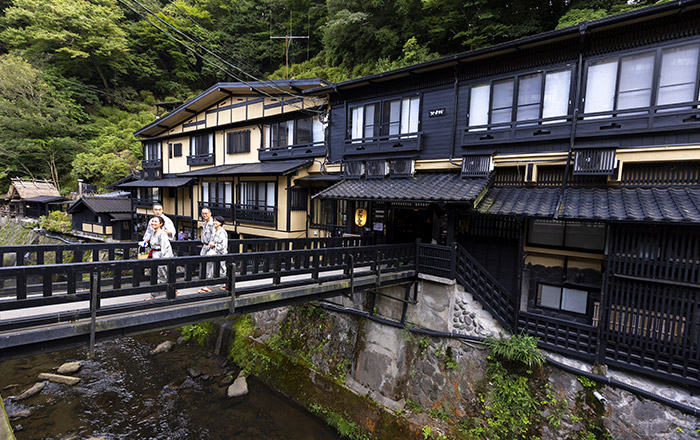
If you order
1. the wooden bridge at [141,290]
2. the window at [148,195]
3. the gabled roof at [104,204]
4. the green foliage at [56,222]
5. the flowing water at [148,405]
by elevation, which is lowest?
the flowing water at [148,405]

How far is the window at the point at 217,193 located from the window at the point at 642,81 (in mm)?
19647

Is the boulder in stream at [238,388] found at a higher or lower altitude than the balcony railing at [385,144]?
lower

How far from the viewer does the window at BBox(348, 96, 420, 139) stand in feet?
40.7

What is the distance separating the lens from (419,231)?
48.7 ft

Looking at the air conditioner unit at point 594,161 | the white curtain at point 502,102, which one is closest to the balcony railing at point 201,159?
the white curtain at point 502,102

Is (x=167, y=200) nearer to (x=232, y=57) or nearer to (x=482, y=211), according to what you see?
(x=232, y=57)

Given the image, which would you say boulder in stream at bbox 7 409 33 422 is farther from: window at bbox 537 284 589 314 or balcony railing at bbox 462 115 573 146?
balcony railing at bbox 462 115 573 146

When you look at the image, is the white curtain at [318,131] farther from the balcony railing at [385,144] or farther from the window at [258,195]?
the window at [258,195]

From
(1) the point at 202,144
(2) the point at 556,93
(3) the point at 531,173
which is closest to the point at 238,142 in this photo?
(1) the point at 202,144

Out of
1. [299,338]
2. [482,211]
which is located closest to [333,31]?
[482,211]

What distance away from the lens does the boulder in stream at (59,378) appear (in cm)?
1248

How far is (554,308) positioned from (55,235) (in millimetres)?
39637

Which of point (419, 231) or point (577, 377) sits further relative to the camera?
point (419, 231)

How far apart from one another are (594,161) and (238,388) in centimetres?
1502
